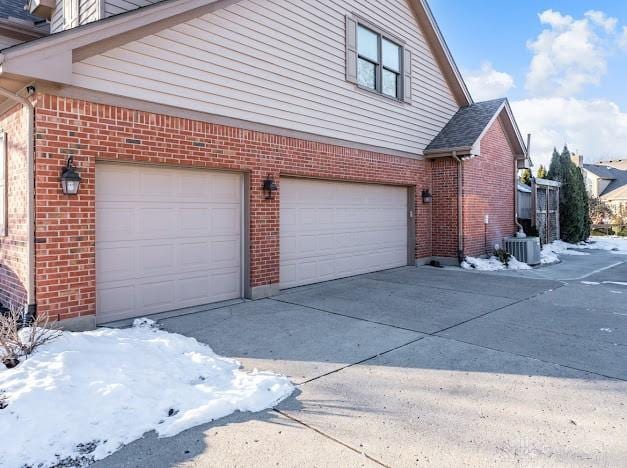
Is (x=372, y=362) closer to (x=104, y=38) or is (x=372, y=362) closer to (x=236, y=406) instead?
(x=236, y=406)

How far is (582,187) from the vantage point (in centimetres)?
1862

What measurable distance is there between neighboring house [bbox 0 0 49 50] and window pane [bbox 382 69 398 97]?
23.8 ft

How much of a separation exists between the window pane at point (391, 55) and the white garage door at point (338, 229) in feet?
9.73

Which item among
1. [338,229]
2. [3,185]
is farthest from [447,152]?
[3,185]

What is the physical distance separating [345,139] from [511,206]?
7302 millimetres

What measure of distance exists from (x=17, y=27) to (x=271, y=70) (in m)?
5.05

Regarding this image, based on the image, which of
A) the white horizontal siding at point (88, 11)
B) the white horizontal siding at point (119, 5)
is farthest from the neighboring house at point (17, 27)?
the white horizontal siding at point (119, 5)

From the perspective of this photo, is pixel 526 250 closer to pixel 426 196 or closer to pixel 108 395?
pixel 426 196

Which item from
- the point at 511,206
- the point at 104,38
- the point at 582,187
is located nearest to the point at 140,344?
the point at 104,38

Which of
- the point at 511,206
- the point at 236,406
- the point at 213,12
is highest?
the point at 213,12

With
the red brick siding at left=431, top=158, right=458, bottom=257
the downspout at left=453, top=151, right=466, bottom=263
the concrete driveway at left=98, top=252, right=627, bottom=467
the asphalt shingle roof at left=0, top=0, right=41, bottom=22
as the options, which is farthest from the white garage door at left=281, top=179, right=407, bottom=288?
the asphalt shingle roof at left=0, top=0, right=41, bottom=22

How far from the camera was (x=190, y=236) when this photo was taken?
262 inches

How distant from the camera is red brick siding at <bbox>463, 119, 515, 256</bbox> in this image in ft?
37.5

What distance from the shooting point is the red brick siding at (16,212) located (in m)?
5.11
